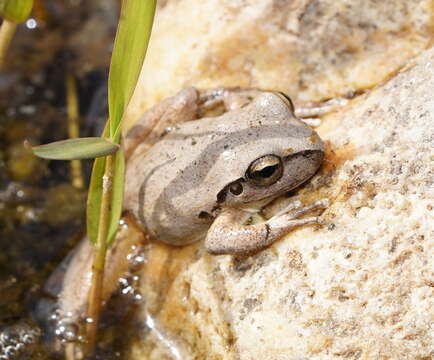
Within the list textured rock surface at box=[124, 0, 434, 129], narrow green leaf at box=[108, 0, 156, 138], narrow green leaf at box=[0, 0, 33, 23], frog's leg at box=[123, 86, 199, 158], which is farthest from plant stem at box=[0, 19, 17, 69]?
textured rock surface at box=[124, 0, 434, 129]

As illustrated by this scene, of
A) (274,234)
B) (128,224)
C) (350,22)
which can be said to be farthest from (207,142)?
(350,22)

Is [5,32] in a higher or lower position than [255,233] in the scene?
higher

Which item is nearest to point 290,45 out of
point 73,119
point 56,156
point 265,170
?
point 265,170

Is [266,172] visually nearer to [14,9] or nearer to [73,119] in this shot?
[14,9]

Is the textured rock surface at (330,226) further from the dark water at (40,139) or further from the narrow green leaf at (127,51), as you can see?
the narrow green leaf at (127,51)

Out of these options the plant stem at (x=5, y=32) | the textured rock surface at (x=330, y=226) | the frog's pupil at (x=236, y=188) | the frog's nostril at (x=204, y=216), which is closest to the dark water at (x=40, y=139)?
the textured rock surface at (x=330, y=226)

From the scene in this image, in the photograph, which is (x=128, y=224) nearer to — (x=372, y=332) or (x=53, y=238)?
(x=53, y=238)
